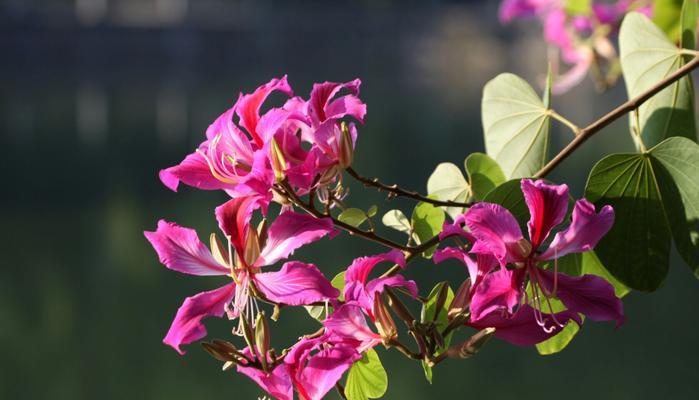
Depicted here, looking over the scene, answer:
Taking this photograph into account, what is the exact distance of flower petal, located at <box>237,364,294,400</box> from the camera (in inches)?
16.1

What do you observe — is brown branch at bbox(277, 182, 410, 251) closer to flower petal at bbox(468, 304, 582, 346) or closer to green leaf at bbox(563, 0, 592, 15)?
flower petal at bbox(468, 304, 582, 346)

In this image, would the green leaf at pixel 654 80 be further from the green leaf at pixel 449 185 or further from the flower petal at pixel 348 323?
the flower petal at pixel 348 323

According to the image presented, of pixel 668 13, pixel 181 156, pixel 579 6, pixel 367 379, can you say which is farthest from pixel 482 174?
pixel 181 156

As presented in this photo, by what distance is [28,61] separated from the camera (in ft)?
55.2

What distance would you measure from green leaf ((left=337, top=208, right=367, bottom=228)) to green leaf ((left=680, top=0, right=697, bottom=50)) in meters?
0.21

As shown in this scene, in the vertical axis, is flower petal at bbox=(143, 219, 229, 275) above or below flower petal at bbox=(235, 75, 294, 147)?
below

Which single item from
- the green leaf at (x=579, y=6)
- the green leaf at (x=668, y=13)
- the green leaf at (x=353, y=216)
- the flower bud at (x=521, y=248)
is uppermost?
the green leaf at (x=668, y=13)

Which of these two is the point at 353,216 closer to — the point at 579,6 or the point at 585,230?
the point at 585,230

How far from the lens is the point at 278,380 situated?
16.2 inches

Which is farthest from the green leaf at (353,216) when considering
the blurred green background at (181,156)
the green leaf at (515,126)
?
the blurred green background at (181,156)

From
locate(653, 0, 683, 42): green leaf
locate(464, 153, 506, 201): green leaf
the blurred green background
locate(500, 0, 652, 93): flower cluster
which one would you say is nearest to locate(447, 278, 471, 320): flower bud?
locate(464, 153, 506, 201): green leaf

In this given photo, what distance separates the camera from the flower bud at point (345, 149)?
41cm

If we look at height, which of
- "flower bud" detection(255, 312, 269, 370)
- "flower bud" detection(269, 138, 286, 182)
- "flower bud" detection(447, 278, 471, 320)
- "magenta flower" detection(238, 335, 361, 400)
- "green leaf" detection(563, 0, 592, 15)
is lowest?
"magenta flower" detection(238, 335, 361, 400)

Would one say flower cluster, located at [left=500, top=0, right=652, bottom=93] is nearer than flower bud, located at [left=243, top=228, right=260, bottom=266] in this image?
No
